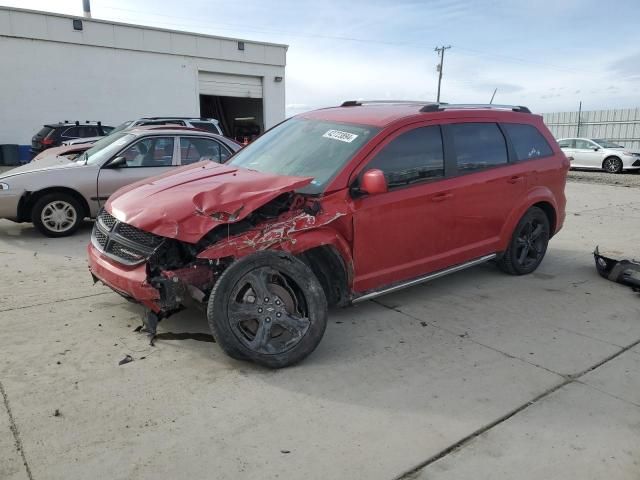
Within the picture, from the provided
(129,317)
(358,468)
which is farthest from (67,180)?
(358,468)

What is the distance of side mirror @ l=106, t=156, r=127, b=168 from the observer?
288 inches

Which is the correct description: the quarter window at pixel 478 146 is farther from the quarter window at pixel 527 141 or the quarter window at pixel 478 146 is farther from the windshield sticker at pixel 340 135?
the windshield sticker at pixel 340 135

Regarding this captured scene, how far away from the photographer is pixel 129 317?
428 cm

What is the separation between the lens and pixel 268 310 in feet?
11.5

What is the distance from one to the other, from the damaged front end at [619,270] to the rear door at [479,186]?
139cm

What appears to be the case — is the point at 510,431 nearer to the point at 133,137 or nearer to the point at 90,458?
the point at 90,458

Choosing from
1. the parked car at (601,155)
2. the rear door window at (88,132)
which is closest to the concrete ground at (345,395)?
the rear door window at (88,132)

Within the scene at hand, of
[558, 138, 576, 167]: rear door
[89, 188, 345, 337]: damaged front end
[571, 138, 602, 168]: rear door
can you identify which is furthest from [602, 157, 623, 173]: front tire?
[89, 188, 345, 337]: damaged front end

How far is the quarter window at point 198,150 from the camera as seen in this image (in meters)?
7.95

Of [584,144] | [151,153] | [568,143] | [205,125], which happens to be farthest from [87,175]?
[568,143]

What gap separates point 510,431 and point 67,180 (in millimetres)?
→ 6453

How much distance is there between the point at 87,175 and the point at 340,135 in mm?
4416

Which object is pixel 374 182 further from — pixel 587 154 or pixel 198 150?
pixel 587 154

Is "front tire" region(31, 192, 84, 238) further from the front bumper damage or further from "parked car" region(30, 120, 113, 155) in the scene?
"parked car" region(30, 120, 113, 155)
